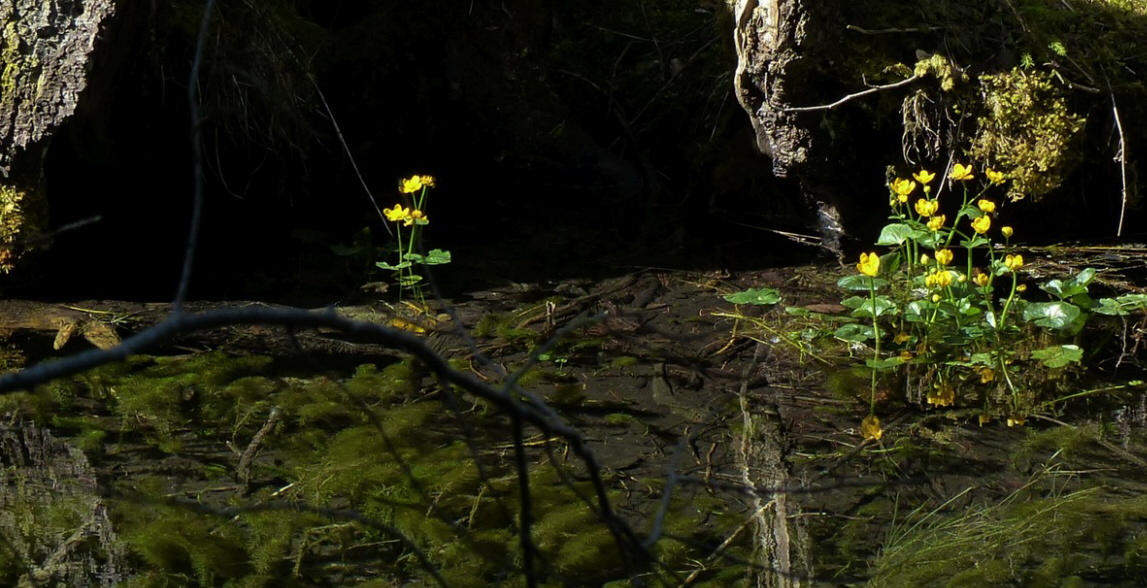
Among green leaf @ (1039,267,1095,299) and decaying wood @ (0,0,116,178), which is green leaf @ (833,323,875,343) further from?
decaying wood @ (0,0,116,178)

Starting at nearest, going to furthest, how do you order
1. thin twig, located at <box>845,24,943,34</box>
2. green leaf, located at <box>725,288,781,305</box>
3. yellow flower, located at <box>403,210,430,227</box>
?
green leaf, located at <box>725,288,781,305</box>, yellow flower, located at <box>403,210,430,227</box>, thin twig, located at <box>845,24,943,34</box>

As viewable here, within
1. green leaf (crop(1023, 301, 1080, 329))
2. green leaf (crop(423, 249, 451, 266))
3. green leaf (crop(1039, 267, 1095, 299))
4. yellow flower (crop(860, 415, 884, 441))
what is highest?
green leaf (crop(423, 249, 451, 266))

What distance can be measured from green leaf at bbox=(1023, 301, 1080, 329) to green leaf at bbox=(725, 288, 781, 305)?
86 cm

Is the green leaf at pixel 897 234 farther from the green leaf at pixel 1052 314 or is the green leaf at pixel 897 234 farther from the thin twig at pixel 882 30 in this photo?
the thin twig at pixel 882 30

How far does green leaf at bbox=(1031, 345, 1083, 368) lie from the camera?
350 cm

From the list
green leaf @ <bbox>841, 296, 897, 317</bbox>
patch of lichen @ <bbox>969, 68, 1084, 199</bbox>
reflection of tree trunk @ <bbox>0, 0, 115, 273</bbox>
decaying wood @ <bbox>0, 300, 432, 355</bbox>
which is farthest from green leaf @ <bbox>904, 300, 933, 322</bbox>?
reflection of tree trunk @ <bbox>0, 0, 115, 273</bbox>

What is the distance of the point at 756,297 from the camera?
4.06 meters

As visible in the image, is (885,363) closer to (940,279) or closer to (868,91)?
(940,279)

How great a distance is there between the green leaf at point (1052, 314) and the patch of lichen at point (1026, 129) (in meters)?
0.90

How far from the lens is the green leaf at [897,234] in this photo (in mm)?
3980

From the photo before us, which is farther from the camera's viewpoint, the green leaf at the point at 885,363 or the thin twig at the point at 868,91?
the thin twig at the point at 868,91

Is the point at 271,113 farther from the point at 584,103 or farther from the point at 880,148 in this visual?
the point at 880,148

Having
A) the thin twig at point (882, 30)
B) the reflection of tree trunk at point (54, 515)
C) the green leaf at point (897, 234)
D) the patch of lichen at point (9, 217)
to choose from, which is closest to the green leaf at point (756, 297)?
the green leaf at point (897, 234)

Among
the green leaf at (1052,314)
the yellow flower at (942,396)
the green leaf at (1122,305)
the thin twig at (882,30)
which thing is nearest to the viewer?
the yellow flower at (942,396)
